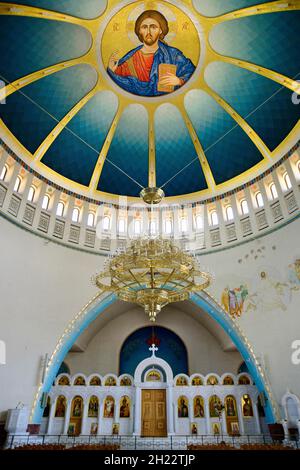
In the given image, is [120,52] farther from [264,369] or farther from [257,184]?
[264,369]

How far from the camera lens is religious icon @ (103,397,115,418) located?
15.4m

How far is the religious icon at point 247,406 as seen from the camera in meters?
15.0

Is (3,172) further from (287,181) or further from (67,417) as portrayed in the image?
(287,181)

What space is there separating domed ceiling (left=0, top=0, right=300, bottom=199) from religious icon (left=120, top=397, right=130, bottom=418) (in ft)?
35.8

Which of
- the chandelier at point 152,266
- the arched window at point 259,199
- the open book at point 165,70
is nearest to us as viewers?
the chandelier at point 152,266

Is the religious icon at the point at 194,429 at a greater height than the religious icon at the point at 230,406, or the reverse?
the religious icon at the point at 230,406

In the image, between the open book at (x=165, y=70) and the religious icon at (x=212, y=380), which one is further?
the religious icon at (x=212, y=380)

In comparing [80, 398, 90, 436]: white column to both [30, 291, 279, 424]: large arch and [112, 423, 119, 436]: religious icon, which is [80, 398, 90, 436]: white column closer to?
[112, 423, 119, 436]: religious icon

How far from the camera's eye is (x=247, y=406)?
1521 centimetres

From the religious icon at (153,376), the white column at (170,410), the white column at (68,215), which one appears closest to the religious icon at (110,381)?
the religious icon at (153,376)

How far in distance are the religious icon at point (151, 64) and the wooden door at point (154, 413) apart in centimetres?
1497

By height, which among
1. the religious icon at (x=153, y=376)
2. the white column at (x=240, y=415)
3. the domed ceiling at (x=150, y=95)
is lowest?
the white column at (x=240, y=415)

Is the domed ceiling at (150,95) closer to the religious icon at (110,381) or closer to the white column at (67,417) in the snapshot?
the religious icon at (110,381)

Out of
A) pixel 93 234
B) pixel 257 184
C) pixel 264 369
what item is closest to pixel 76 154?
pixel 93 234
